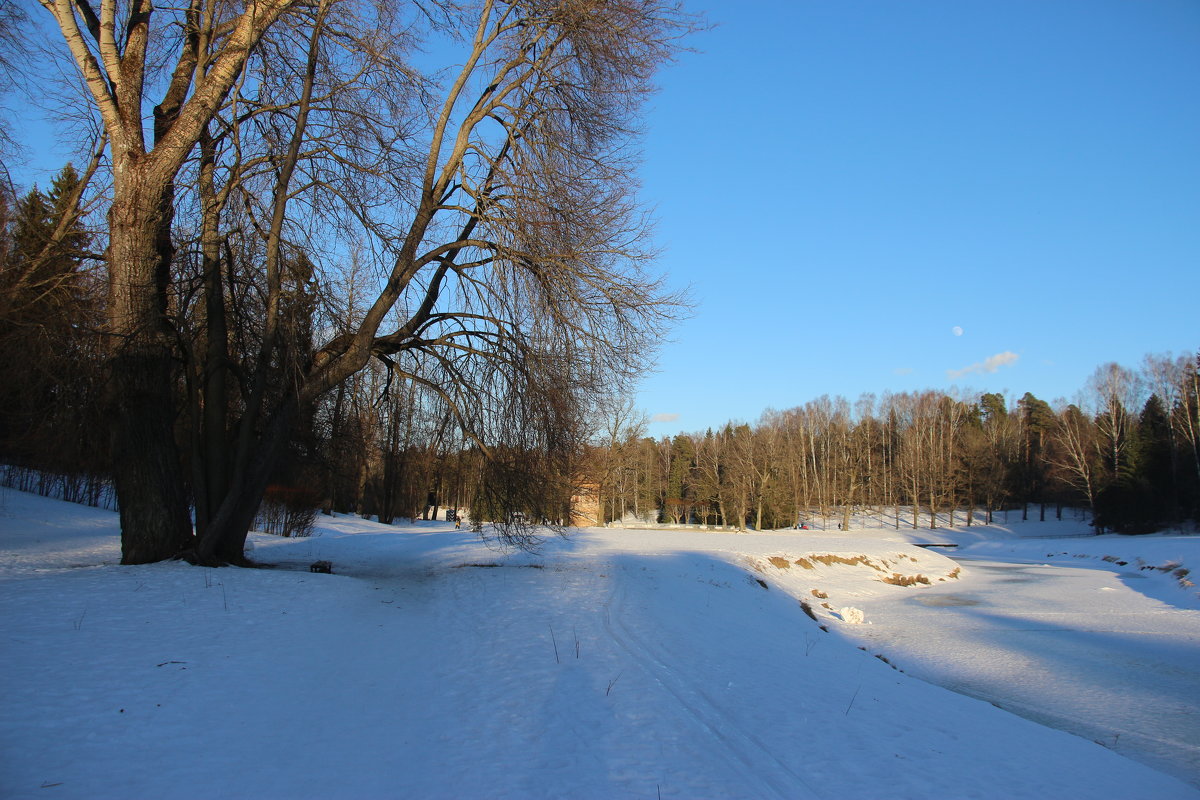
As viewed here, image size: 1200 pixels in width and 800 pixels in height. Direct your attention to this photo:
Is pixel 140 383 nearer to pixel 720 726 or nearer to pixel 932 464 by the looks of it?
pixel 720 726

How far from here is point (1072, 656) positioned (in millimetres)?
13727

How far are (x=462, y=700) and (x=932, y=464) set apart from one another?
195 feet

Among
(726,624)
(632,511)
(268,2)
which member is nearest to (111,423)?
(268,2)

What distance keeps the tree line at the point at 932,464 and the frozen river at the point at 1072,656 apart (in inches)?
823

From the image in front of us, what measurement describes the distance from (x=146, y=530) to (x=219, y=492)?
48.9 inches

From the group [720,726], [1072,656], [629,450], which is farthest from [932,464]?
[720,726]

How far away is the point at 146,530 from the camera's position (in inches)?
400

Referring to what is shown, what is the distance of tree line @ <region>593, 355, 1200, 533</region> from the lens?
45.7 m

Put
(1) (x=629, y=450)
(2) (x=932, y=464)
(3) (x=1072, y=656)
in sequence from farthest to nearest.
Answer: (2) (x=932, y=464) → (1) (x=629, y=450) → (3) (x=1072, y=656)

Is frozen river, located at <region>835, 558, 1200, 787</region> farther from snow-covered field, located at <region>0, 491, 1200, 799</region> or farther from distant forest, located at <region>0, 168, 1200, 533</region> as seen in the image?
distant forest, located at <region>0, 168, 1200, 533</region>

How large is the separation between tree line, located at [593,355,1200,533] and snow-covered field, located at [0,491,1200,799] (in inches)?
1062

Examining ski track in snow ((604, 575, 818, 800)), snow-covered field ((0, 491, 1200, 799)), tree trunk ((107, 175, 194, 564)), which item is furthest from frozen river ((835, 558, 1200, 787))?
tree trunk ((107, 175, 194, 564))

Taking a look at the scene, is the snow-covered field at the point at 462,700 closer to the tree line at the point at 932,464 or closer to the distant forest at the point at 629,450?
the distant forest at the point at 629,450

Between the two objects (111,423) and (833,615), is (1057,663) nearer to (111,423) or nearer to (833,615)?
(833,615)
